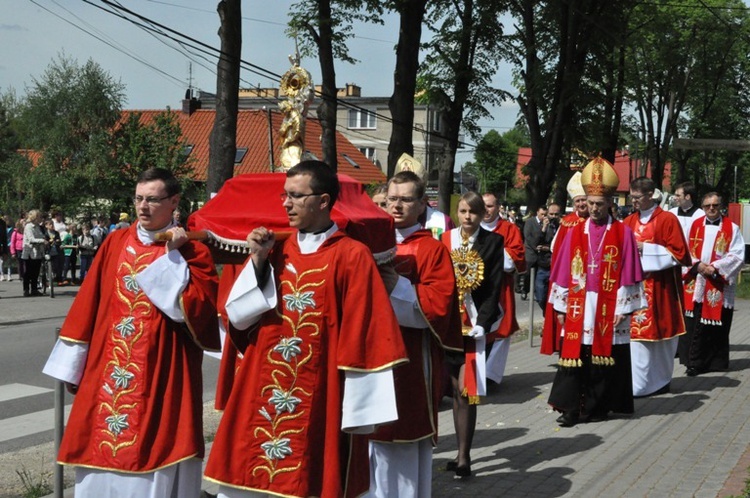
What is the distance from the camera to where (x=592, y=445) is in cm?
847

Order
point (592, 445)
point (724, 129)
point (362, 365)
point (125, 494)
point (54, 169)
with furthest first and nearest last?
point (724, 129) → point (54, 169) → point (592, 445) → point (125, 494) → point (362, 365)

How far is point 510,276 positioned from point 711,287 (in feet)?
10.0

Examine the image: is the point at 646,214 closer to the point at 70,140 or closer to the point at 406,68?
the point at 406,68

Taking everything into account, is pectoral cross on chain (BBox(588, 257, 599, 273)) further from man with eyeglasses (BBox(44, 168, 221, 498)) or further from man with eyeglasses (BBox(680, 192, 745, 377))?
man with eyeglasses (BBox(44, 168, 221, 498))

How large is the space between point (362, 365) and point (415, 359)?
124 centimetres

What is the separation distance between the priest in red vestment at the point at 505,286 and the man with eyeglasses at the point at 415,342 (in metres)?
3.87

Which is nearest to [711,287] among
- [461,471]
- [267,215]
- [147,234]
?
[461,471]

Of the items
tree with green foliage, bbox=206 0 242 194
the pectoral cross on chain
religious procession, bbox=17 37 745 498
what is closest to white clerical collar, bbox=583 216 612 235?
the pectoral cross on chain

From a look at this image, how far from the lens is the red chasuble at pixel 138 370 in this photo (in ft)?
16.5

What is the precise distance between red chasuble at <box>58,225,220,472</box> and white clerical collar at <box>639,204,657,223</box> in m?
6.51

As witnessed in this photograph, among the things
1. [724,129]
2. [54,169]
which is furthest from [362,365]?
[724,129]

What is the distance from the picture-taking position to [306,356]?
4684 millimetres

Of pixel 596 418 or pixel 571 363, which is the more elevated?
pixel 571 363

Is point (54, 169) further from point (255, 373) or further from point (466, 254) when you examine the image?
point (255, 373)
